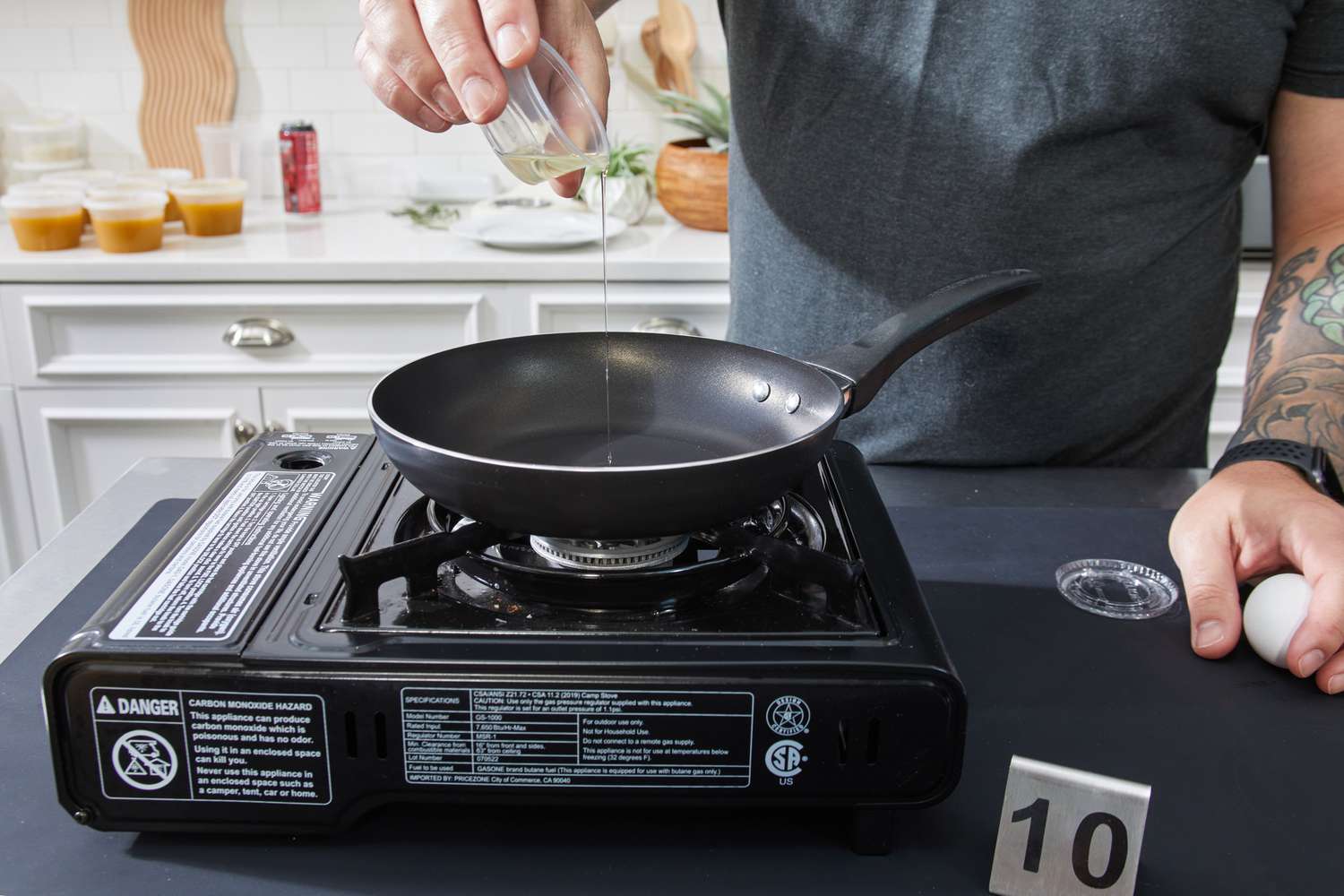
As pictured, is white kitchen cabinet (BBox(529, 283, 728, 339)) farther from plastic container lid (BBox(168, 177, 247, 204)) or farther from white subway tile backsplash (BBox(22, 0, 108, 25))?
white subway tile backsplash (BBox(22, 0, 108, 25))

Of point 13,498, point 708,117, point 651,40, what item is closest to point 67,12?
point 13,498

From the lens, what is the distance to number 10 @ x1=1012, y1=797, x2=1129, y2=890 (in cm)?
55

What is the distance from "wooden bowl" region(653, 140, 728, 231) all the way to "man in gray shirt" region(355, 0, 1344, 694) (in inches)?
34.4

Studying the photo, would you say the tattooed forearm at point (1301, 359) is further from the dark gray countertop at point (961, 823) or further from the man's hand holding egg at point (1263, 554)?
the dark gray countertop at point (961, 823)

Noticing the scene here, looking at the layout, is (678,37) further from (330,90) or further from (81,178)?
(81,178)

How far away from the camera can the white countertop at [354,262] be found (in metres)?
1.98

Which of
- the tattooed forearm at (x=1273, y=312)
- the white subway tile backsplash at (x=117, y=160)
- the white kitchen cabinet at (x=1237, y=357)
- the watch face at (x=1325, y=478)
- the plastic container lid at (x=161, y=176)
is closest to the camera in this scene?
the watch face at (x=1325, y=478)

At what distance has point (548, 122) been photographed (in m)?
0.75

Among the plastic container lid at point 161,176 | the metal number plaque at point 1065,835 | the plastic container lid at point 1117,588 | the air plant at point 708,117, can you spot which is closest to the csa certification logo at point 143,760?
the metal number plaque at point 1065,835

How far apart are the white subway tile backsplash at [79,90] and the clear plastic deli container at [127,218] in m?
0.54

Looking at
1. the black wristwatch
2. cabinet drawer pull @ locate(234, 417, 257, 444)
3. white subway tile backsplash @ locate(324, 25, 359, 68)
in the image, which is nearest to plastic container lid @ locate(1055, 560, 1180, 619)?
the black wristwatch

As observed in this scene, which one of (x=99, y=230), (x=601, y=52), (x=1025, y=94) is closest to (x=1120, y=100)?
(x=1025, y=94)

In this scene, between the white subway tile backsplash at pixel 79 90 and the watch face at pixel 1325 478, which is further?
the white subway tile backsplash at pixel 79 90

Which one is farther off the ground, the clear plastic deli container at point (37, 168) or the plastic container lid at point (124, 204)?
the clear plastic deli container at point (37, 168)
